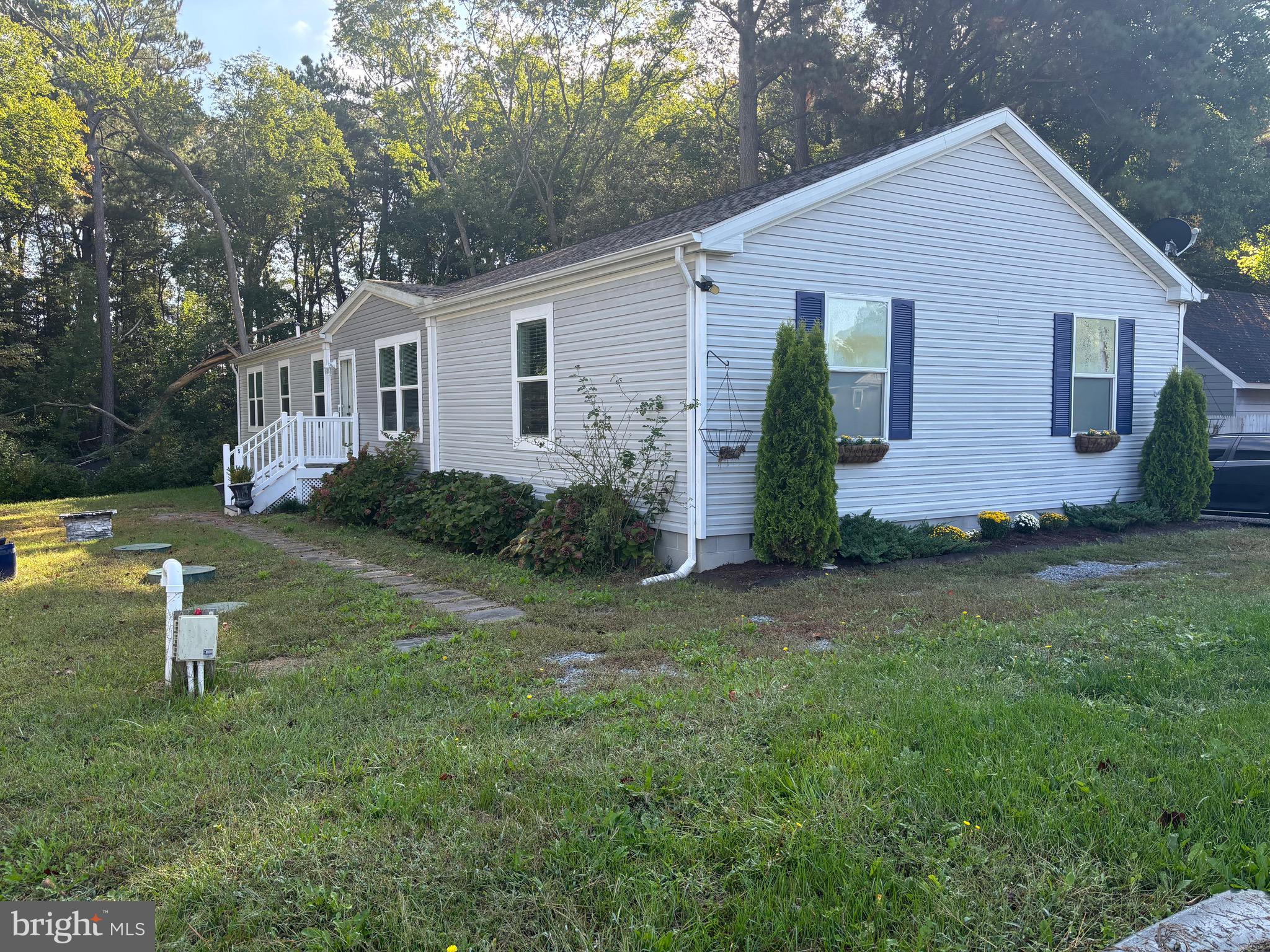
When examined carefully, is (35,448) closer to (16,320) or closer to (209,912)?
(16,320)

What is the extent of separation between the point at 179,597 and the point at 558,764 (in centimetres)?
251

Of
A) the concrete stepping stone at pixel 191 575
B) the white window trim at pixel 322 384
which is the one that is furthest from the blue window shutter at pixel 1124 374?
the white window trim at pixel 322 384

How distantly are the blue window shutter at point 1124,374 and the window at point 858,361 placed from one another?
3960 millimetres

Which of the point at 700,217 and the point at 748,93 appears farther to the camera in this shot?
the point at 748,93

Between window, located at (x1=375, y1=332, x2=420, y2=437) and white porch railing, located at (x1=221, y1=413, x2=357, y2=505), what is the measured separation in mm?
1121

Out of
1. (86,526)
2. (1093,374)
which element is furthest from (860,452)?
(86,526)

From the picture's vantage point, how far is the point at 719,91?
26188 millimetres

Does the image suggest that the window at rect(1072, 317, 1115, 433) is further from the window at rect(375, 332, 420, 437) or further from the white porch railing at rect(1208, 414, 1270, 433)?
the window at rect(375, 332, 420, 437)

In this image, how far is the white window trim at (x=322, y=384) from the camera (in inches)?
664

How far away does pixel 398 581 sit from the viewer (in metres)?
7.98

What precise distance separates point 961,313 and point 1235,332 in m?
11.2

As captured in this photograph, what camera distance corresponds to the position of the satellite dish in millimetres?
15453

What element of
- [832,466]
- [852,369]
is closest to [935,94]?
[852,369]

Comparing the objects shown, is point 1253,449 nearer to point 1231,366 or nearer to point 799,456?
point 1231,366
